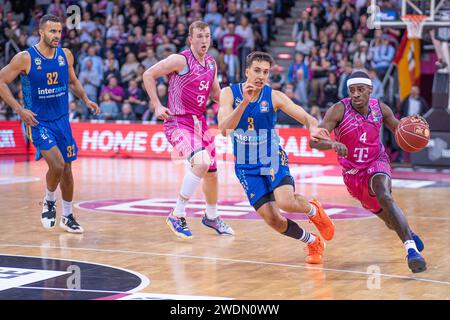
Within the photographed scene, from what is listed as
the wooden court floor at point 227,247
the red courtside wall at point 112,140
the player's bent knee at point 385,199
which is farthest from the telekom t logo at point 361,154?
the red courtside wall at point 112,140

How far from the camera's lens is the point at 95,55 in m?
23.5

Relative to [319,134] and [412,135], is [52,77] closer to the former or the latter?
[319,134]

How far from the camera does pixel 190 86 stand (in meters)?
10.1

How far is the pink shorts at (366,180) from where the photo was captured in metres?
8.54

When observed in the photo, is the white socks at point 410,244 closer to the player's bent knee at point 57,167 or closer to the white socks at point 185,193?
the white socks at point 185,193

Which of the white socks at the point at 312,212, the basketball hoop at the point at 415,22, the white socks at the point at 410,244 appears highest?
the basketball hoop at the point at 415,22

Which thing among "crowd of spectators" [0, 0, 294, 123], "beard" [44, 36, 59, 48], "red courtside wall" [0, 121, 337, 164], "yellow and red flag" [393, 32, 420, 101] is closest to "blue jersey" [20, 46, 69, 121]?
"beard" [44, 36, 59, 48]

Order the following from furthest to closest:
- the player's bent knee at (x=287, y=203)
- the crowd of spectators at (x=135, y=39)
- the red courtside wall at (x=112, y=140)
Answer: the crowd of spectators at (x=135, y=39)
the red courtside wall at (x=112, y=140)
the player's bent knee at (x=287, y=203)

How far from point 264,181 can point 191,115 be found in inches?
76.4

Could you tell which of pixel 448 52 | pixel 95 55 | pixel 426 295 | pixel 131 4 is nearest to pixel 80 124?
pixel 95 55

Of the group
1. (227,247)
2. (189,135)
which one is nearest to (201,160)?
(189,135)

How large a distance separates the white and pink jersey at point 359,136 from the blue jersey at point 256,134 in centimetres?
Result: 68

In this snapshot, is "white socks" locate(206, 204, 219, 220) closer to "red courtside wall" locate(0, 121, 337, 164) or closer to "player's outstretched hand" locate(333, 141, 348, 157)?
"player's outstretched hand" locate(333, 141, 348, 157)

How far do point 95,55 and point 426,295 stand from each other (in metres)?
17.8
